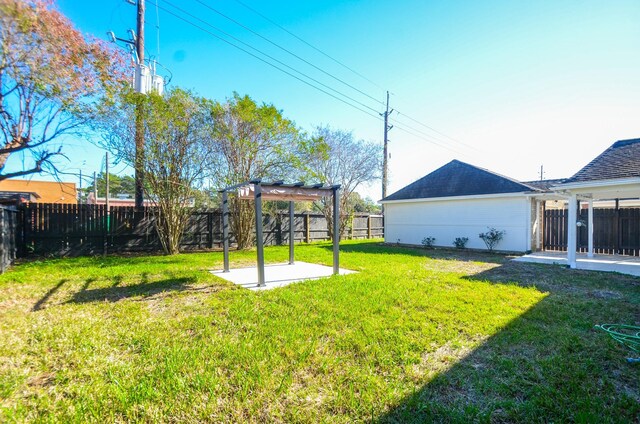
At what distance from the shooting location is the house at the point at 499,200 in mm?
7934

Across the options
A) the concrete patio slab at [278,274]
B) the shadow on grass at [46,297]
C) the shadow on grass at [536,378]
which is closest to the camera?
the shadow on grass at [536,378]

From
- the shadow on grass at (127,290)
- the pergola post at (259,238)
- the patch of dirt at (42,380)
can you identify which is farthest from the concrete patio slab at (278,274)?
the patch of dirt at (42,380)

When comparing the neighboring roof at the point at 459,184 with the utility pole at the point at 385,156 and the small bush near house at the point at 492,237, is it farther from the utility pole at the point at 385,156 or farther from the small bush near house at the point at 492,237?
the utility pole at the point at 385,156

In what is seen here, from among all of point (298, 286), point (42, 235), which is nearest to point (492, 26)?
point (298, 286)

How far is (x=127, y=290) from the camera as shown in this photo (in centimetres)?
537

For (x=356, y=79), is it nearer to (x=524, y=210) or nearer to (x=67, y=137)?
(x=524, y=210)

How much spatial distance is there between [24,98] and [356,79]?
38.6 ft

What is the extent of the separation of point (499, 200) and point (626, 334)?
912cm

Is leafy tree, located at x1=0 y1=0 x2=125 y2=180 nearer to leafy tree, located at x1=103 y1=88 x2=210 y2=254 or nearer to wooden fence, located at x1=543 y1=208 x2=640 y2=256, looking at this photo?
leafy tree, located at x1=103 y1=88 x2=210 y2=254

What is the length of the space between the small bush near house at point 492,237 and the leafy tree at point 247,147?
7.97 meters

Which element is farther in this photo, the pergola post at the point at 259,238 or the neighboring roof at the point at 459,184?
the neighboring roof at the point at 459,184

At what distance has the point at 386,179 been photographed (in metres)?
17.4

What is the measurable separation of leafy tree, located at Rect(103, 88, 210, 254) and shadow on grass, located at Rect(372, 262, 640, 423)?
9.91 meters

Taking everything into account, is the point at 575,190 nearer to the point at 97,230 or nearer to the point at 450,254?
the point at 450,254
